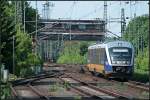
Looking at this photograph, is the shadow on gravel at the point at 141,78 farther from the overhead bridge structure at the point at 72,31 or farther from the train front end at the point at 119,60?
the overhead bridge structure at the point at 72,31

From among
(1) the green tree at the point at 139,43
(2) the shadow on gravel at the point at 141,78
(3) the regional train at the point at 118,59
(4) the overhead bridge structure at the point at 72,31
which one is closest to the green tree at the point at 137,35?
(1) the green tree at the point at 139,43

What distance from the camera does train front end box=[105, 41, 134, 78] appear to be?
38406 millimetres

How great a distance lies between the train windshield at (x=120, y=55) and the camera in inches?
1522

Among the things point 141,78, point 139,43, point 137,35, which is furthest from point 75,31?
point 141,78

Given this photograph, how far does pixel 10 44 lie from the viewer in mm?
40656

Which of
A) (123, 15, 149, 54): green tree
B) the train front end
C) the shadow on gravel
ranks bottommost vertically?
the shadow on gravel

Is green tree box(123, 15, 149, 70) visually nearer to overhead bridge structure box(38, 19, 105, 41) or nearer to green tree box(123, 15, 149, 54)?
green tree box(123, 15, 149, 54)

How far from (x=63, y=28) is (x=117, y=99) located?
70.0m

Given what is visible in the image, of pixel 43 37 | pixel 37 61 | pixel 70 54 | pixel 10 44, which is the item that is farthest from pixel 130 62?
Answer: pixel 70 54

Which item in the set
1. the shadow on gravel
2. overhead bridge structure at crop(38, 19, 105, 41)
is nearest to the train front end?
the shadow on gravel

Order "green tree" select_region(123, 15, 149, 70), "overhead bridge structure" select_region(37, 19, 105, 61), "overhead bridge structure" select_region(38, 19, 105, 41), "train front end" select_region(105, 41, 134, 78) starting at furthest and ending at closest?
"overhead bridge structure" select_region(38, 19, 105, 41)
"overhead bridge structure" select_region(37, 19, 105, 61)
"green tree" select_region(123, 15, 149, 70)
"train front end" select_region(105, 41, 134, 78)

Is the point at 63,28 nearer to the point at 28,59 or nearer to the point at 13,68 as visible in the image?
the point at 28,59

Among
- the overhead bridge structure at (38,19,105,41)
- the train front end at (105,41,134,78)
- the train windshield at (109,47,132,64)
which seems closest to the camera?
the train front end at (105,41,134,78)

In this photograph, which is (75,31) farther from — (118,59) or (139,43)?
(118,59)
